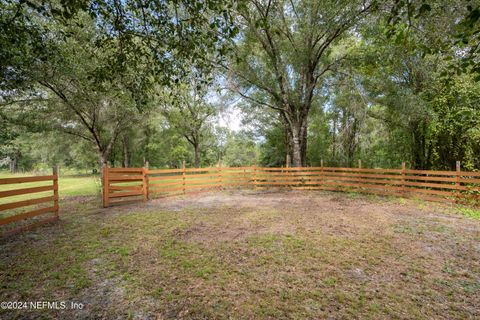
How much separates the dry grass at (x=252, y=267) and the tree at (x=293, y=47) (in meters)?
6.89

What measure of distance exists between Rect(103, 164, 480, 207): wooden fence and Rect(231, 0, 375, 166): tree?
1.47 metres

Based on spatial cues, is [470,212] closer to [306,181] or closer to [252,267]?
[306,181]

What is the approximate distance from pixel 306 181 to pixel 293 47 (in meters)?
6.22

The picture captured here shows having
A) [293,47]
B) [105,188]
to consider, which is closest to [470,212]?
[293,47]

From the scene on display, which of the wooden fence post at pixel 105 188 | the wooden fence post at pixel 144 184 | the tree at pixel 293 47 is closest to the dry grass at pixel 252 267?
the wooden fence post at pixel 105 188

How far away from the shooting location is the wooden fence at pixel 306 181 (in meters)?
6.91

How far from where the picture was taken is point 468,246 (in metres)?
3.71

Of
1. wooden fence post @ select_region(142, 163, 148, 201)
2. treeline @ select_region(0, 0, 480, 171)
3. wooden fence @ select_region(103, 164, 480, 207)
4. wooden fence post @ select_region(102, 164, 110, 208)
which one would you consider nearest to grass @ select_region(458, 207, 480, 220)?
wooden fence @ select_region(103, 164, 480, 207)

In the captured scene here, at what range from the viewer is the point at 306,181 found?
1049 cm

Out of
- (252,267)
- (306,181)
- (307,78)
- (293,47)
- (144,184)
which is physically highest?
(293,47)

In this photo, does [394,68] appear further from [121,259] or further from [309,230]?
[121,259]

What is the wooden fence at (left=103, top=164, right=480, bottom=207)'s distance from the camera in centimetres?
691

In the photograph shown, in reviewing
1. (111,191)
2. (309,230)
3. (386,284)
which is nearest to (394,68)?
(309,230)

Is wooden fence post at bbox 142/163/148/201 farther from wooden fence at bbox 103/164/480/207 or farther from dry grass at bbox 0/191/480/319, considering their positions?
dry grass at bbox 0/191/480/319
